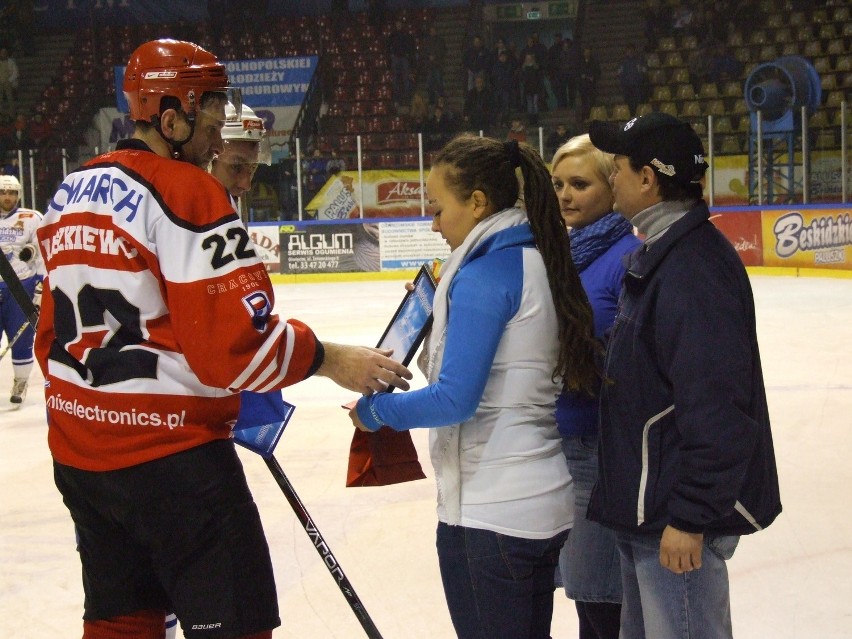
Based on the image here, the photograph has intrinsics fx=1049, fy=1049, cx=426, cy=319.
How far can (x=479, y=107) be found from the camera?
15.8m

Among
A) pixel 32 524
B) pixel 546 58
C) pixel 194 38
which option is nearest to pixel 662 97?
pixel 546 58

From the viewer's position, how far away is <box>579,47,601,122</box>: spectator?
15.6 meters

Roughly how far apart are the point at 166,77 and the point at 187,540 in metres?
0.72

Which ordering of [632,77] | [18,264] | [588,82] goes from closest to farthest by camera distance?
[18,264]
[632,77]
[588,82]

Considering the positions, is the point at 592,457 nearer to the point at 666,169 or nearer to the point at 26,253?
the point at 666,169

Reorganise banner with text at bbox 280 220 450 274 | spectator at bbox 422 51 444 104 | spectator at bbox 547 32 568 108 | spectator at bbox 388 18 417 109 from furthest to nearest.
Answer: spectator at bbox 388 18 417 109
spectator at bbox 422 51 444 104
spectator at bbox 547 32 568 108
banner with text at bbox 280 220 450 274

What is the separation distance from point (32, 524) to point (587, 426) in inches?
100

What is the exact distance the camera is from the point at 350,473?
6.11ft

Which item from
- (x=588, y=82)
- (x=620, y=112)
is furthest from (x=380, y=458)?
(x=588, y=82)

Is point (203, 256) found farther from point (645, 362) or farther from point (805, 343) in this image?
point (805, 343)

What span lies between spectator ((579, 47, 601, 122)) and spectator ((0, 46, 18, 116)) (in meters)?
9.65

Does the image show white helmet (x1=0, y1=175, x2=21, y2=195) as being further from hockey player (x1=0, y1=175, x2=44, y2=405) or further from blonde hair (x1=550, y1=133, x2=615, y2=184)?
blonde hair (x1=550, y1=133, x2=615, y2=184)

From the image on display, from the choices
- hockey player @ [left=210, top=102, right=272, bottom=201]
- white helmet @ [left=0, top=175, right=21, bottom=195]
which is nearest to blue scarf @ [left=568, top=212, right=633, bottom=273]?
hockey player @ [left=210, top=102, right=272, bottom=201]

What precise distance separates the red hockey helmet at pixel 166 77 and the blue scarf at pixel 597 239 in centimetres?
83
